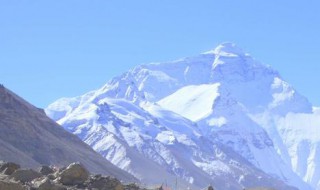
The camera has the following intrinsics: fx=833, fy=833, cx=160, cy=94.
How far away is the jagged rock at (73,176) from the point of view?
23.4 meters

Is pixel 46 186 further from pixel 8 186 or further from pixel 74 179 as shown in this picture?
pixel 74 179

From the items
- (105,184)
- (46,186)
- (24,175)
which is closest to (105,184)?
(105,184)

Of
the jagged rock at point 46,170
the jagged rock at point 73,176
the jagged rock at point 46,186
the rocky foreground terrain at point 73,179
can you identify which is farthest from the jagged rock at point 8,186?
the jagged rock at point 46,170

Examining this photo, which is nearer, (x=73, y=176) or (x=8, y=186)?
(x=8, y=186)

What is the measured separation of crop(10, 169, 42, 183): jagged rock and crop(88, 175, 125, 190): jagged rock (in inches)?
64.4

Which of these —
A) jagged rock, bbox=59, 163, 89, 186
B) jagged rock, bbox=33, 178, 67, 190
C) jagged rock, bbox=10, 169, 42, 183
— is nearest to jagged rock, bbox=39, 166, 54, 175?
jagged rock, bbox=10, 169, 42, 183

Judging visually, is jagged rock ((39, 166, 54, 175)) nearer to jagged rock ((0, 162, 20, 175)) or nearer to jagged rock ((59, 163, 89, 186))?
jagged rock ((0, 162, 20, 175))

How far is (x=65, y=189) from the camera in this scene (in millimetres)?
20906

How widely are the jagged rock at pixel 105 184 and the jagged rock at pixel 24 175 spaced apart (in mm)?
1637

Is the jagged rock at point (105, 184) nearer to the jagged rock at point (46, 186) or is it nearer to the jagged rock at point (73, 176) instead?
the jagged rock at point (73, 176)

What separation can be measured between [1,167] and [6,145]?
17485 centimetres

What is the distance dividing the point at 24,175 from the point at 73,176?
1.40 m

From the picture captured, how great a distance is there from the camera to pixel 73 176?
23609mm

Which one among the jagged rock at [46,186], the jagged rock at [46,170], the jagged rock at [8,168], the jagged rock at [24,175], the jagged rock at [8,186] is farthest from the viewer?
the jagged rock at [46,170]
